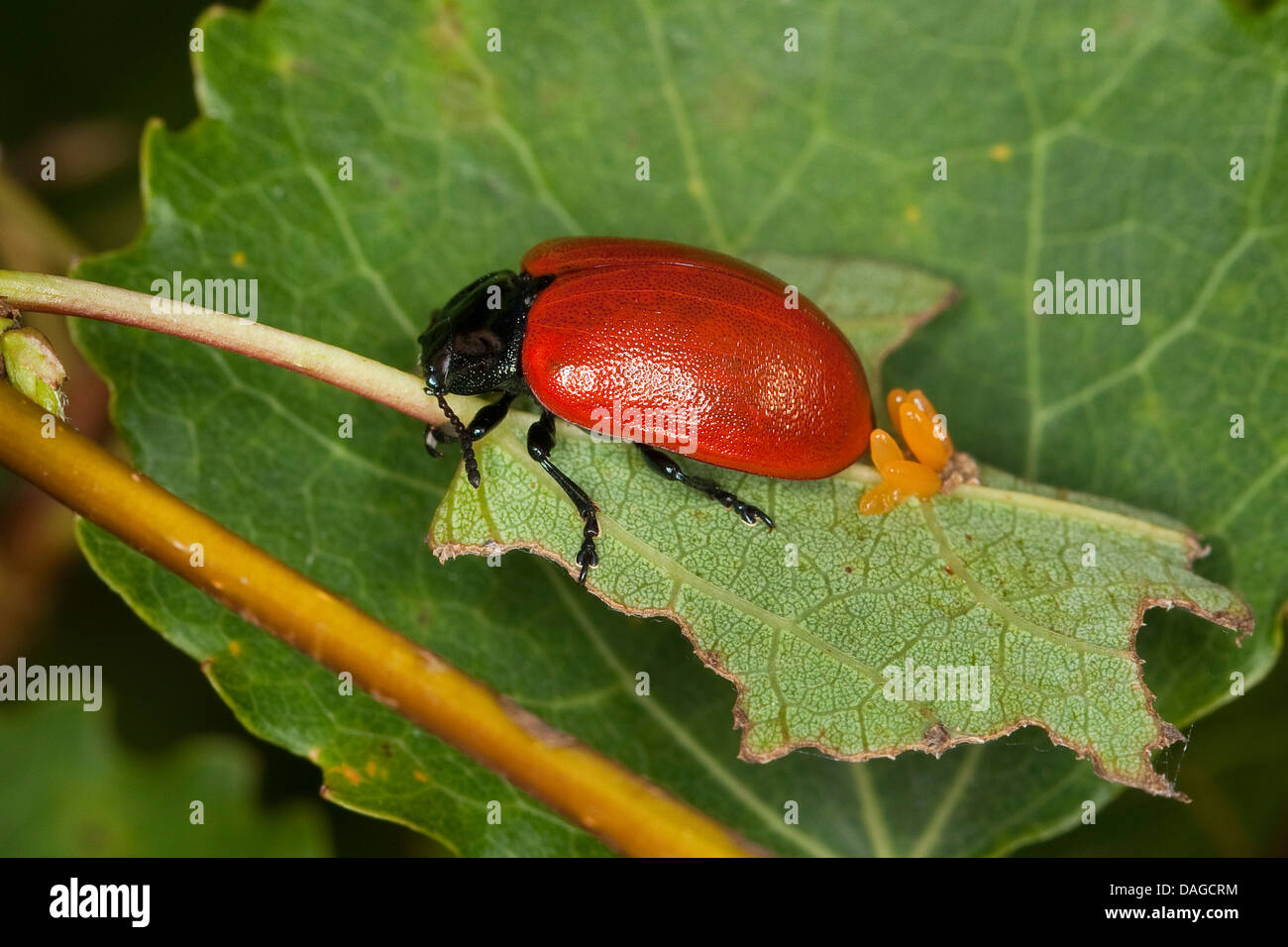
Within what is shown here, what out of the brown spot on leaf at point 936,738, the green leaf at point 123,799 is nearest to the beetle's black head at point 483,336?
the brown spot on leaf at point 936,738

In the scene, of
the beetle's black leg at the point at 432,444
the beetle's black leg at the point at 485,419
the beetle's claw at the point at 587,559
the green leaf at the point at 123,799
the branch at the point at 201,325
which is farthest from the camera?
the green leaf at the point at 123,799

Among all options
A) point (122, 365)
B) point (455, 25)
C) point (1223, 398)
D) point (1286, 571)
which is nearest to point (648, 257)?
point (455, 25)

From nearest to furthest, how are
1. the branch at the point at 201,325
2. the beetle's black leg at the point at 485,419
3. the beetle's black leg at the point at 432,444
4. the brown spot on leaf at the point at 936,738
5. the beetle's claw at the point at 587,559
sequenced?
the branch at the point at 201,325
the brown spot on leaf at the point at 936,738
the beetle's claw at the point at 587,559
the beetle's black leg at the point at 485,419
the beetle's black leg at the point at 432,444

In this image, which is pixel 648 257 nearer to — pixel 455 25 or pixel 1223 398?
pixel 455 25

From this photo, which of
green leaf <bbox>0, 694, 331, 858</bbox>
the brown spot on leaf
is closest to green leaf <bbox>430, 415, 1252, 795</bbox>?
the brown spot on leaf

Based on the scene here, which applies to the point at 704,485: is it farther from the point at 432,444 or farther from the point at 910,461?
the point at 432,444

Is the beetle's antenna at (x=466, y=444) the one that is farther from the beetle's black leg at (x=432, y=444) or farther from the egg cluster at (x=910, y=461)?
the egg cluster at (x=910, y=461)

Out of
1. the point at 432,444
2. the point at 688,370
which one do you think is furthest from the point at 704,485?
the point at 432,444
